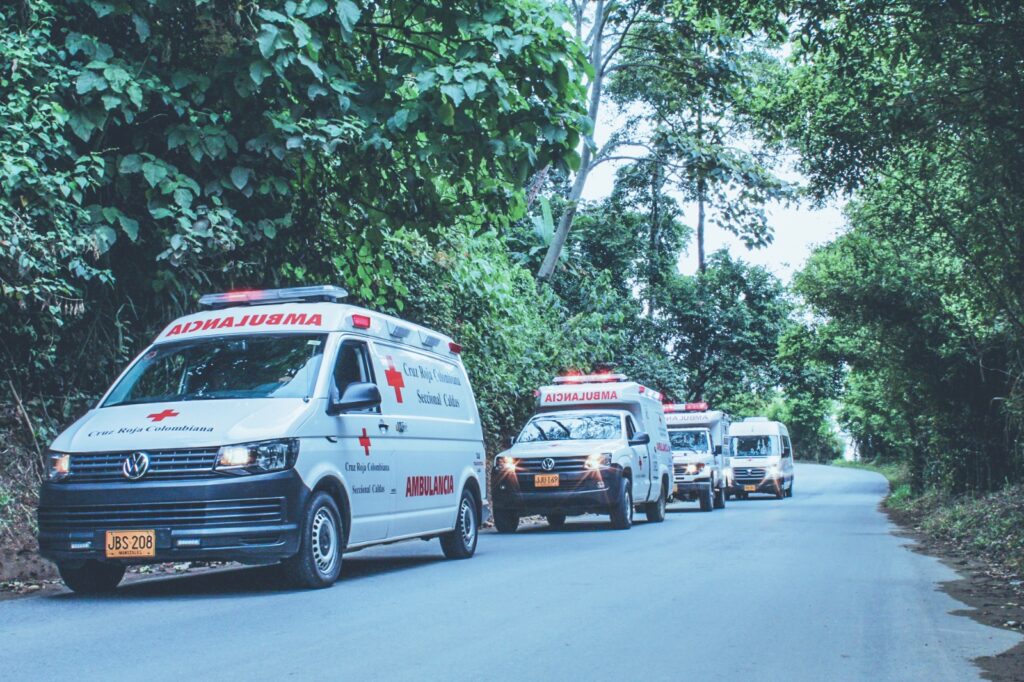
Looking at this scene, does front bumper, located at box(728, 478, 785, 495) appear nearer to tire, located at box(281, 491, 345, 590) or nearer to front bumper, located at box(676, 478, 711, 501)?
front bumper, located at box(676, 478, 711, 501)

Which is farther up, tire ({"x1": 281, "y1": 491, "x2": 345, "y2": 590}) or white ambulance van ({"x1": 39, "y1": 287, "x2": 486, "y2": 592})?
white ambulance van ({"x1": 39, "y1": 287, "x2": 486, "y2": 592})

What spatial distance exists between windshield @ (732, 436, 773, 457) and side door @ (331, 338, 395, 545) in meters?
29.3

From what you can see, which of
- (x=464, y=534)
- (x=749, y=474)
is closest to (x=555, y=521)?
(x=464, y=534)

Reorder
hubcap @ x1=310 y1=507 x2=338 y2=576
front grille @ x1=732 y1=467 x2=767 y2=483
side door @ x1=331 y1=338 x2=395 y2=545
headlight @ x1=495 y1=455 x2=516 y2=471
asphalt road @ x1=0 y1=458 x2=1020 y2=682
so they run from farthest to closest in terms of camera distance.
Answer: front grille @ x1=732 y1=467 x2=767 y2=483
headlight @ x1=495 y1=455 x2=516 y2=471
side door @ x1=331 y1=338 x2=395 y2=545
hubcap @ x1=310 y1=507 x2=338 y2=576
asphalt road @ x1=0 y1=458 x2=1020 y2=682

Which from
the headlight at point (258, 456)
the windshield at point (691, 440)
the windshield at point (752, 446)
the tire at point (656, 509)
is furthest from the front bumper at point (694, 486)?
the headlight at point (258, 456)

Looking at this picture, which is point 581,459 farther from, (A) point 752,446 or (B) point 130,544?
(A) point 752,446

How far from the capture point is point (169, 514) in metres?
8.73

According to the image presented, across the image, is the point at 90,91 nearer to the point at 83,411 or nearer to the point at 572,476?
the point at 83,411

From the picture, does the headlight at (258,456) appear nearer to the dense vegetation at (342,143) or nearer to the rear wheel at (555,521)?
the dense vegetation at (342,143)

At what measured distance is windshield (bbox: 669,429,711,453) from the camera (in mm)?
29675

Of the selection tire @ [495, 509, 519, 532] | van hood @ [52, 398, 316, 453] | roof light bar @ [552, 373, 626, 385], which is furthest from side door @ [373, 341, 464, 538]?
roof light bar @ [552, 373, 626, 385]

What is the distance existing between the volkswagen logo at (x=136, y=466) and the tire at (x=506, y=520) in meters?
10.4

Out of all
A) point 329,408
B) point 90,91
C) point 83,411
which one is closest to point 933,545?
point 329,408

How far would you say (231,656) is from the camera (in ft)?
21.7
